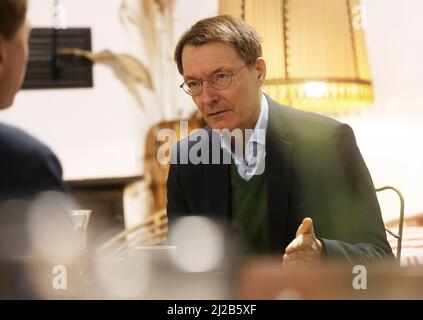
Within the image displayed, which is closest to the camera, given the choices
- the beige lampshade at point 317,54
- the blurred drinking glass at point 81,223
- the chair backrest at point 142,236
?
the blurred drinking glass at point 81,223

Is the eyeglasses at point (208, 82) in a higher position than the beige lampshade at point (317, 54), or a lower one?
lower

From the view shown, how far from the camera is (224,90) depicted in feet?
3.76

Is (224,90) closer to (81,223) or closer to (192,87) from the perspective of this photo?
(192,87)

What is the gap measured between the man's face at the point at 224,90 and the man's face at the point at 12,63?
26cm

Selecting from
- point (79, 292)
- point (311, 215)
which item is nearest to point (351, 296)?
point (311, 215)

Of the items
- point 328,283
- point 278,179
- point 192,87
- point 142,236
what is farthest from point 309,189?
point 142,236

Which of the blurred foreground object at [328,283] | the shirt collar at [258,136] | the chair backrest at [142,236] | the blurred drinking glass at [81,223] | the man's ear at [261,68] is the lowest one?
the blurred foreground object at [328,283]

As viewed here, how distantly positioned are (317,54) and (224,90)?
27.3 inches

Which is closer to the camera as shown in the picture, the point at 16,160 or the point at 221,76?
the point at 16,160

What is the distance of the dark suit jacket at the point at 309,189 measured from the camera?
1089 millimetres

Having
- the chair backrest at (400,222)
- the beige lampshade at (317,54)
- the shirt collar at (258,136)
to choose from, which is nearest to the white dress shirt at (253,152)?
the shirt collar at (258,136)

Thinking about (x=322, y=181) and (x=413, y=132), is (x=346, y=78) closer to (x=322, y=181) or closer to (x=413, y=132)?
(x=413, y=132)

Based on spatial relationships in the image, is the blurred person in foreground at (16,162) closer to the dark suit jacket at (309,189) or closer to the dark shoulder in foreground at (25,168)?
the dark shoulder in foreground at (25,168)
